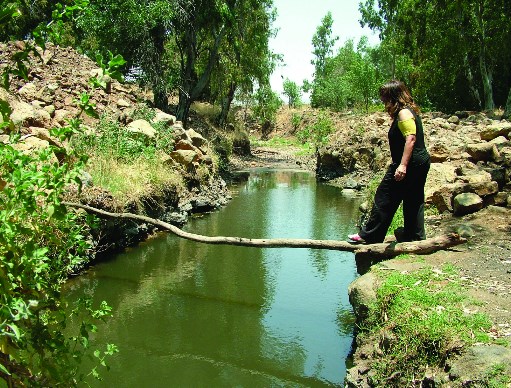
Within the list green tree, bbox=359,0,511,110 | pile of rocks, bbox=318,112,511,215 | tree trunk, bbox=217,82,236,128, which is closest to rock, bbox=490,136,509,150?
pile of rocks, bbox=318,112,511,215

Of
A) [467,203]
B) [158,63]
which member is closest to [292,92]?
[158,63]

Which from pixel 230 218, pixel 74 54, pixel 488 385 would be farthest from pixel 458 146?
pixel 74 54

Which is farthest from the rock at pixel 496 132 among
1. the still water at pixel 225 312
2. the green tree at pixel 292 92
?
the green tree at pixel 292 92

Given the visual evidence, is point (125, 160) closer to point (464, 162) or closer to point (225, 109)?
point (464, 162)

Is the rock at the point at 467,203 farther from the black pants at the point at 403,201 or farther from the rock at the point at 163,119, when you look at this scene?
the rock at the point at 163,119

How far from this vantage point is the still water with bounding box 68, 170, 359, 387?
5617mm

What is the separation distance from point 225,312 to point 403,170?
11.0ft

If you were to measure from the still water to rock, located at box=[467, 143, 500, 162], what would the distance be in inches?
122

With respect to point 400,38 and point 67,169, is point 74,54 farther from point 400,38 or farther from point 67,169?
point 400,38

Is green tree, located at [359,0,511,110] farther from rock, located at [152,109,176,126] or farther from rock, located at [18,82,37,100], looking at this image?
rock, located at [18,82,37,100]

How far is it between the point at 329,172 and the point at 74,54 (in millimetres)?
12478

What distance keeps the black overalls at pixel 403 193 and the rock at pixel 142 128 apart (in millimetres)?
7777

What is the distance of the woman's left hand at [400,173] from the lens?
542 centimetres

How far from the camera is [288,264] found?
955 centimetres
